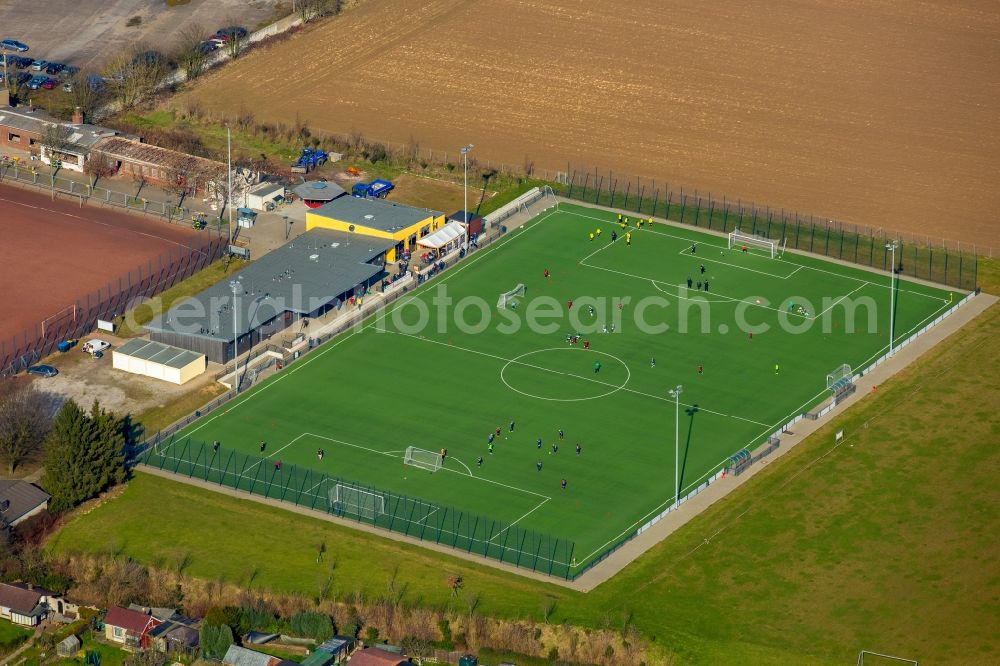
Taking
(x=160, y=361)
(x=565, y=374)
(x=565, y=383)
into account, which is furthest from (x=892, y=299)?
(x=160, y=361)

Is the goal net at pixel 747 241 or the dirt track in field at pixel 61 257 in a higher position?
the goal net at pixel 747 241

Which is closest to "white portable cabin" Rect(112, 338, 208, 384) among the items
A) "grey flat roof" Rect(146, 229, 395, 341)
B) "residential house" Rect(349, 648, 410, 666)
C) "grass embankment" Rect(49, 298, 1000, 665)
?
"grey flat roof" Rect(146, 229, 395, 341)

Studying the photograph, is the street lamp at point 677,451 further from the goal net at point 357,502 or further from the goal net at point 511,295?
the goal net at point 511,295

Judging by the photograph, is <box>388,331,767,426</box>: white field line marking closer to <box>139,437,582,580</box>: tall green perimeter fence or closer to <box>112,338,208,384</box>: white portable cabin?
<box>112,338,208,384</box>: white portable cabin

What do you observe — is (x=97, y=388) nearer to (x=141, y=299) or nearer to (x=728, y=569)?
(x=141, y=299)

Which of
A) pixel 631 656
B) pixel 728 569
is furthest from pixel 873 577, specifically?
pixel 631 656

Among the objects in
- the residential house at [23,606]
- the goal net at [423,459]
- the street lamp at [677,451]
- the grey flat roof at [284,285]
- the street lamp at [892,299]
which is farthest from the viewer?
the street lamp at [892,299]

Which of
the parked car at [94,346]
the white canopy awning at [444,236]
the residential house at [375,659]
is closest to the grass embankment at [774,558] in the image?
the residential house at [375,659]
